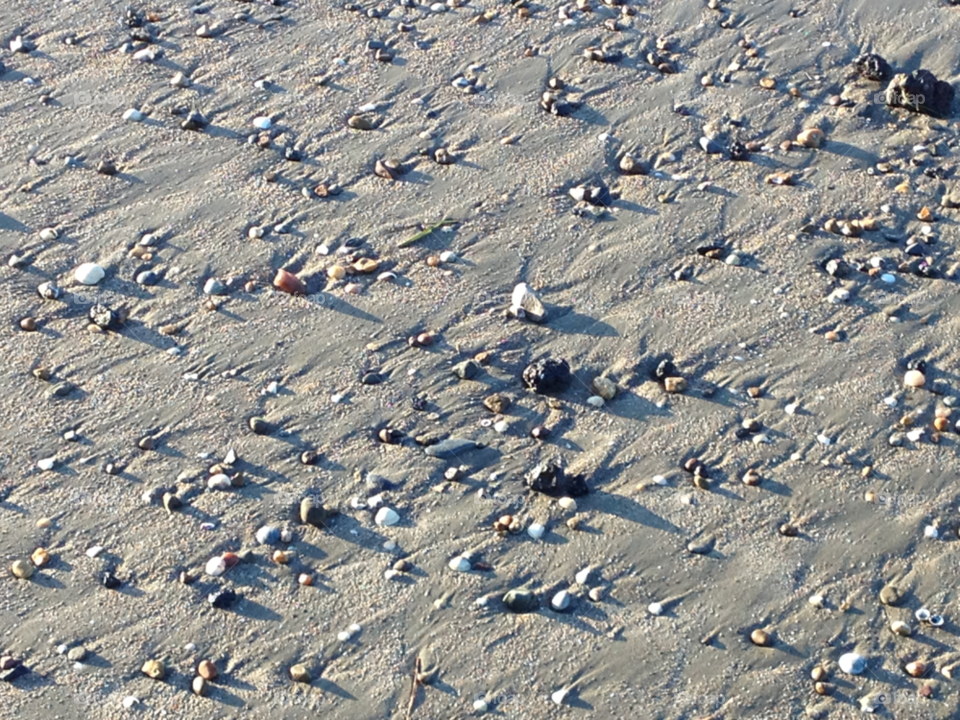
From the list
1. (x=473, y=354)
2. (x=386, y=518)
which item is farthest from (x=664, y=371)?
(x=386, y=518)

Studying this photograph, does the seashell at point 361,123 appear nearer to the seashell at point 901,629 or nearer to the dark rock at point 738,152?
the dark rock at point 738,152

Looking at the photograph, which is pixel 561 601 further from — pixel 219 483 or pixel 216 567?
pixel 219 483

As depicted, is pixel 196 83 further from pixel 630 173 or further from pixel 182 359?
pixel 630 173

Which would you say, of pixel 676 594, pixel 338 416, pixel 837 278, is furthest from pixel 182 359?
pixel 837 278

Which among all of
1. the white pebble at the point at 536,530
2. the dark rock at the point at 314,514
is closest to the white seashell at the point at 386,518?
the dark rock at the point at 314,514

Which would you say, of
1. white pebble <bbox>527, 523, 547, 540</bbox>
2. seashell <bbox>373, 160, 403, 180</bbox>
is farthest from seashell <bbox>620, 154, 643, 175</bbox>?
white pebble <bbox>527, 523, 547, 540</bbox>

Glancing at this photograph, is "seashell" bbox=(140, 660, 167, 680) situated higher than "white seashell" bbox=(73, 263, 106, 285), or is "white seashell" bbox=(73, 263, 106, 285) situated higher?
"white seashell" bbox=(73, 263, 106, 285)

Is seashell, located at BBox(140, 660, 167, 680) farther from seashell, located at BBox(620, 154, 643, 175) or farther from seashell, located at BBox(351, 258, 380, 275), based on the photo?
seashell, located at BBox(620, 154, 643, 175)
